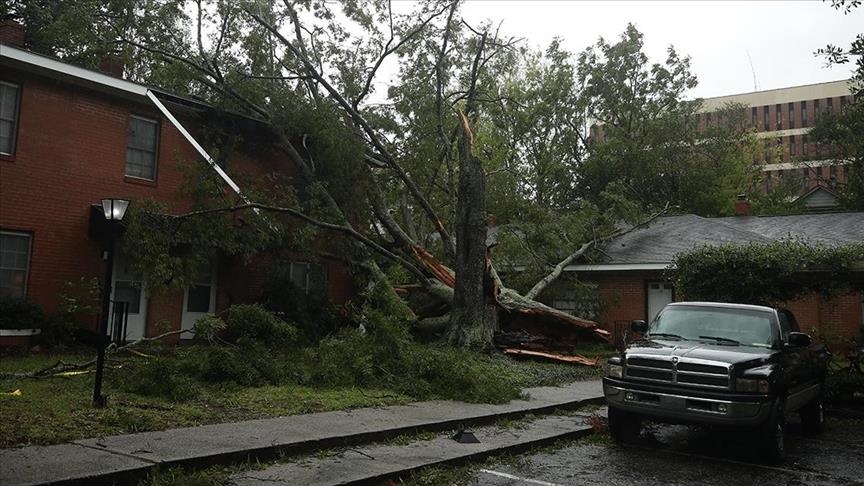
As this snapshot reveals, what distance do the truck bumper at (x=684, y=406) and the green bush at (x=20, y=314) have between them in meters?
11.1

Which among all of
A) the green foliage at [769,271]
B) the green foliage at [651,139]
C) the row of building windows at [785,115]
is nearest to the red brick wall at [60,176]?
the green foliage at [769,271]

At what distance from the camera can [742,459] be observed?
8.52m

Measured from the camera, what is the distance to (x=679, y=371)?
830 centimetres

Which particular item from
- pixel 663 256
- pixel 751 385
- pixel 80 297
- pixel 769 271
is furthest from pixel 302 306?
pixel 751 385

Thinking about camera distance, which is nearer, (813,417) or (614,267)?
(813,417)

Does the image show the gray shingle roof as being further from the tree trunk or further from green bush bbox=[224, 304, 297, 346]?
green bush bbox=[224, 304, 297, 346]

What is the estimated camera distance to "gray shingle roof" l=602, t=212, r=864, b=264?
→ 2217 centimetres

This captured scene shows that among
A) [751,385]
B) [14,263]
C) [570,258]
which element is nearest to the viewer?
[751,385]

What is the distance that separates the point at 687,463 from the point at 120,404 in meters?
6.76

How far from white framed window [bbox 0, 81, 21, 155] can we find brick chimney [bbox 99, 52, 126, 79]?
4.69m

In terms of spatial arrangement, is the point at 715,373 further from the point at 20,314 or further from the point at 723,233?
the point at 723,233

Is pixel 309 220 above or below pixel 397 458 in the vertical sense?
above

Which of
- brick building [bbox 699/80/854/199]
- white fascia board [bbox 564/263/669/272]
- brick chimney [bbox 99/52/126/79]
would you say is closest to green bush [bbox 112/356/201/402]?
brick chimney [bbox 99/52/126/79]

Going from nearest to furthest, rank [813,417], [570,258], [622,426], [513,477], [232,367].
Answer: [513,477]
[622,426]
[813,417]
[232,367]
[570,258]
